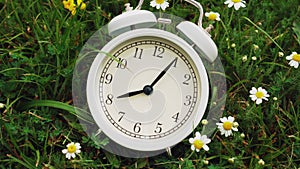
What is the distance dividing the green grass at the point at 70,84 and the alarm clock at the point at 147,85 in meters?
0.12

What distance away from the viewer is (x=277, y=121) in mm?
2447

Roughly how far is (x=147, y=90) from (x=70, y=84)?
409 mm

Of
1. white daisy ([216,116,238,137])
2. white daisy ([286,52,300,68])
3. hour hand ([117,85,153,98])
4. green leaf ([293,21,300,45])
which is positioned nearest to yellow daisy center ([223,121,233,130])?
white daisy ([216,116,238,137])

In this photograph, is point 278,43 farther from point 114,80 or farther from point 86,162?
point 86,162

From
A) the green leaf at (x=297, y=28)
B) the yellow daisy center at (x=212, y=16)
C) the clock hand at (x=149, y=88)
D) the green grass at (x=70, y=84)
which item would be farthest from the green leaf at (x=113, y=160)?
the green leaf at (x=297, y=28)

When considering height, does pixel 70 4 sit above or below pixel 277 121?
above

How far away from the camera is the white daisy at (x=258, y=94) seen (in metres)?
2.43

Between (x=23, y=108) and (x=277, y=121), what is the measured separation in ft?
3.20

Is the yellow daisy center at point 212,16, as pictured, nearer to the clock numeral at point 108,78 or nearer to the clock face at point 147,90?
the clock face at point 147,90

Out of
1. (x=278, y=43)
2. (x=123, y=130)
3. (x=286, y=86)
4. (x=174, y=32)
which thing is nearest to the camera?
(x=123, y=130)

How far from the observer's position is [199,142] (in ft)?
7.34

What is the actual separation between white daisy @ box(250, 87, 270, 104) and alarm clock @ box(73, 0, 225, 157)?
258mm

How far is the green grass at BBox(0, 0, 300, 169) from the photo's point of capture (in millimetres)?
2324

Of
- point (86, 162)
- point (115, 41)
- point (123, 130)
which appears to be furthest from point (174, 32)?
point (86, 162)
